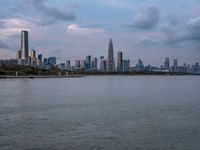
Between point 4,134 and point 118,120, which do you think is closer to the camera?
point 4,134

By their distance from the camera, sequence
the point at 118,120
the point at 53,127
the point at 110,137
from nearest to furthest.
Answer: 1. the point at 110,137
2. the point at 53,127
3. the point at 118,120

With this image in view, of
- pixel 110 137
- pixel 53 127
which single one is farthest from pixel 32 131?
pixel 110 137

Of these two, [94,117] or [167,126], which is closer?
[167,126]

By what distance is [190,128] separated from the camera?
23.2 meters

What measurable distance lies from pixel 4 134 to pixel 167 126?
11.4 meters

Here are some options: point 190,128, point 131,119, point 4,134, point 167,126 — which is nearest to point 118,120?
point 131,119

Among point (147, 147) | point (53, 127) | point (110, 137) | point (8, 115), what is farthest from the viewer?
point (8, 115)

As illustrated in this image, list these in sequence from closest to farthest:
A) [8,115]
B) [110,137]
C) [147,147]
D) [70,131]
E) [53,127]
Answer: [147,147] → [110,137] → [70,131] → [53,127] → [8,115]

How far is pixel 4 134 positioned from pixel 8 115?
8.95 metres

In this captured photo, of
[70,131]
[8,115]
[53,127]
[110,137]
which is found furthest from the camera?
[8,115]

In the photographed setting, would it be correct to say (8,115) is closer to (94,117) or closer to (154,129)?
(94,117)

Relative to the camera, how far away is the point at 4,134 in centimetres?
2086

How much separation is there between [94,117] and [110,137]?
8.17 meters

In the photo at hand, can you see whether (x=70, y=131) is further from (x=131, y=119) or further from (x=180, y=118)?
(x=180, y=118)
